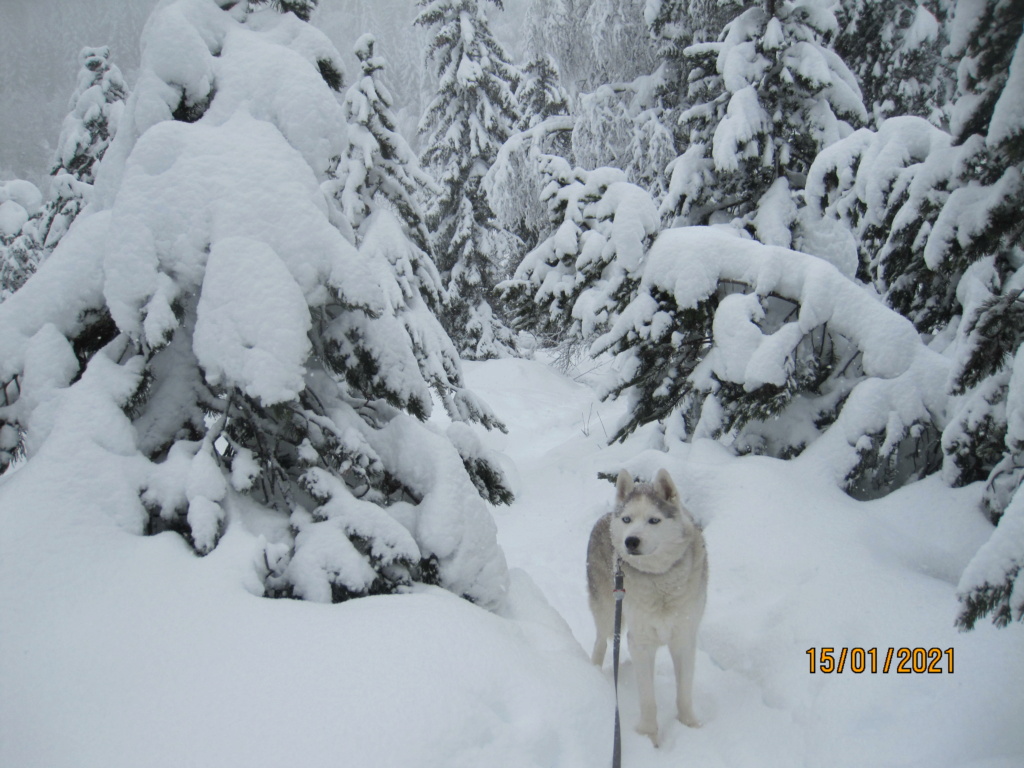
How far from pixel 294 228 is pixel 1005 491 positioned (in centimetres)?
441

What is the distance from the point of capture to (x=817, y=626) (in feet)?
11.9

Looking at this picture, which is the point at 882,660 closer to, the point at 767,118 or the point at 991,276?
the point at 991,276

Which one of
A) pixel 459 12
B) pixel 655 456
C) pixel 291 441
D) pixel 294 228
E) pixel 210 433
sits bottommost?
pixel 655 456

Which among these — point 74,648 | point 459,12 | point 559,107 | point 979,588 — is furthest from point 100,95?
point 979,588

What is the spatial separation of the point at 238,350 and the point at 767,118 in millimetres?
8097

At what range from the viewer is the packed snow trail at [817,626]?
2.79m

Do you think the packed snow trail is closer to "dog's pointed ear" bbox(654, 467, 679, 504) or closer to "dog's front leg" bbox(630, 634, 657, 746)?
"dog's front leg" bbox(630, 634, 657, 746)

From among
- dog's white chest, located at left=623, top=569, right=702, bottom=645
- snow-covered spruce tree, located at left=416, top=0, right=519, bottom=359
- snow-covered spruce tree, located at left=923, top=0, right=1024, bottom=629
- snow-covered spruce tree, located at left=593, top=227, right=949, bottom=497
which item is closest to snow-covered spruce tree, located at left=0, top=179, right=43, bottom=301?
snow-covered spruce tree, located at left=416, top=0, right=519, bottom=359

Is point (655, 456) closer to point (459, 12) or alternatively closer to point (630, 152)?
point (630, 152)

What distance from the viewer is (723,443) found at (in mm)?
6094

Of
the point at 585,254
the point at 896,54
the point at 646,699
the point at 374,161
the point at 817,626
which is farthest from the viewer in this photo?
the point at 896,54

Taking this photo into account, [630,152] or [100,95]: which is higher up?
[100,95]

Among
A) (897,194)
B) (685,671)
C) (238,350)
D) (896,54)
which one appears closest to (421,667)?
(238,350)

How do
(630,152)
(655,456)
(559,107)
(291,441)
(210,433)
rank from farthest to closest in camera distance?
1. (559,107)
2. (630,152)
3. (655,456)
4. (291,441)
5. (210,433)
